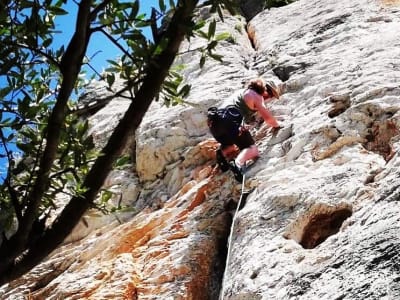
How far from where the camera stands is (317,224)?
6.26m

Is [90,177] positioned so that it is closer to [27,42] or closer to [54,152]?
[54,152]

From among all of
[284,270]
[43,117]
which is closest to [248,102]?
[284,270]

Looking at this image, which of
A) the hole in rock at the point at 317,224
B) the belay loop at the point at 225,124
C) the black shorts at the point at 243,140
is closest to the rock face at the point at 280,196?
the hole in rock at the point at 317,224

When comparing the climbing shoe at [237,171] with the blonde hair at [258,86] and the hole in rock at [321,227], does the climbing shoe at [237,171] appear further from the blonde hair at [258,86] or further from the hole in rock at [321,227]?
the hole in rock at [321,227]

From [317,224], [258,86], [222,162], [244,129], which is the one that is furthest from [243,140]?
[317,224]

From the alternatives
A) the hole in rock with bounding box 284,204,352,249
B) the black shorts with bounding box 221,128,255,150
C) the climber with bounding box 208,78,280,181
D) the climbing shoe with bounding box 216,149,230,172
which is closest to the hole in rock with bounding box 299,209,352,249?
the hole in rock with bounding box 284,204,352,249

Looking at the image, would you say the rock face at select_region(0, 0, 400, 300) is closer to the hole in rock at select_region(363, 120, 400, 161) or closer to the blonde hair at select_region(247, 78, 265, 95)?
the hole in rock at select_region(363, 120, 400, 161)

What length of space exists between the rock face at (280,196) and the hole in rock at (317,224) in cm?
1

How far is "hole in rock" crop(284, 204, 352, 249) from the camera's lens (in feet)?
20.0

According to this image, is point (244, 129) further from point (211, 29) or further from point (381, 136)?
point (211, 29)

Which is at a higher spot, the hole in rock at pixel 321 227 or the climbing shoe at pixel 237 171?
the climbing shoe at pixel 237 171

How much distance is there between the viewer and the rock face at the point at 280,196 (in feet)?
17.6

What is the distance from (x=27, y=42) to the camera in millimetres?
3957

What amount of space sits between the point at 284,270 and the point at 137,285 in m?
2.04
